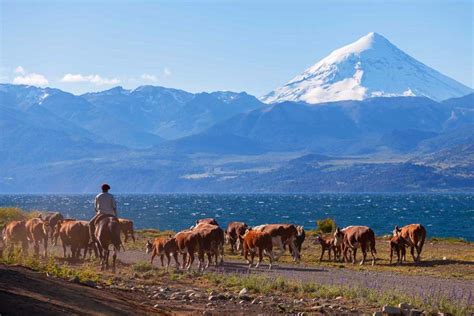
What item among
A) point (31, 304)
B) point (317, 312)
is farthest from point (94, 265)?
point (31, 304)

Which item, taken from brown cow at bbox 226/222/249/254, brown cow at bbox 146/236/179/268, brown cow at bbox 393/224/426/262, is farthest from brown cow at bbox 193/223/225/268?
brown cow at bbox 393/224/426/262

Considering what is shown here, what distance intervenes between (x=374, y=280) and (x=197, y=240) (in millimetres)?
6684

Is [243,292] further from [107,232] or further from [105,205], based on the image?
[105,205]

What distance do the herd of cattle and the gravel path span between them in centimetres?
86

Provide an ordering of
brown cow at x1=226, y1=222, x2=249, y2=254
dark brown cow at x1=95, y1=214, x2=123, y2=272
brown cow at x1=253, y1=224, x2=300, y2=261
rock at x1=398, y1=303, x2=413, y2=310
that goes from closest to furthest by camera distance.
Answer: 1. rock at x1=398, y1=303, x2=413, y2=310
2. dark brown cow at x1=95, y1=214, x2=123, y2=272
3. brown cow at x1=253, y1=224, x2=300, y2=261
4. brown cow at x1=226, y1=222, x2=249, y2=254

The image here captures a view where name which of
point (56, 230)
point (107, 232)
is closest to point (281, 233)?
point (107, 232)

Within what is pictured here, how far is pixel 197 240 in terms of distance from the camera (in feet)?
96.3

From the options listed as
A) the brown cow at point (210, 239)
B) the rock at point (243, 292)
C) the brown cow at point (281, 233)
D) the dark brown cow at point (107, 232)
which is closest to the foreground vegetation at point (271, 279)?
the rock at point (243, 292)

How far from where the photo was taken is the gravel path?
2316 cm

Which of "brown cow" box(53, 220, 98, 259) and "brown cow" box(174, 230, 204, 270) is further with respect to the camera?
"brown cow" box(53, 220, 98, 259)

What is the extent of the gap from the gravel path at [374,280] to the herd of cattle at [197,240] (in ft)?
2.82

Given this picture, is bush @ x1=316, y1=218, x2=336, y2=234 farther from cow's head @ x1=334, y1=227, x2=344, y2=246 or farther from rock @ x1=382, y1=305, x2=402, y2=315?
rock @ x1=382, y1=305, x2=402, y2=315

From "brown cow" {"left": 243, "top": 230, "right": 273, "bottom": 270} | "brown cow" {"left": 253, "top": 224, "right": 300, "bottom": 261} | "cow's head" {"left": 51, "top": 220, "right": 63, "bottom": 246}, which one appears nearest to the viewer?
"brown cow" {"left": 243, "top": 230, "right": 273, "bottom": 270}

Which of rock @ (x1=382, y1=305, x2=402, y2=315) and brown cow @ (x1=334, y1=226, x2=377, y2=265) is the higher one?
brown cow @ (x1=334, y1=226, x2=377, y2=265)
